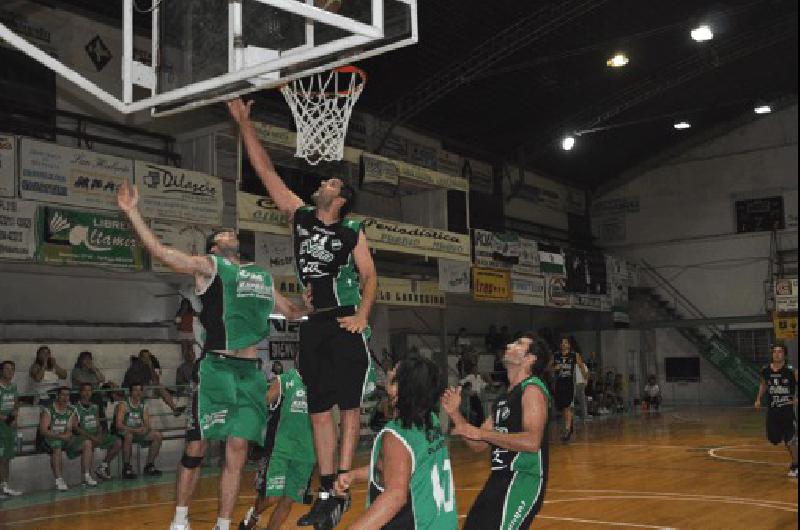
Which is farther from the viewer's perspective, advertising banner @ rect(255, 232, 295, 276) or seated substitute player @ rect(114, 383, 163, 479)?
advertising banner @ rect(255, 232, 295, 276)

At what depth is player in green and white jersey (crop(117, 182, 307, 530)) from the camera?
5.32 m

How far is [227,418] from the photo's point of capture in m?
5.40

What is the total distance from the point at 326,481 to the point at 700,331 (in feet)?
87.9

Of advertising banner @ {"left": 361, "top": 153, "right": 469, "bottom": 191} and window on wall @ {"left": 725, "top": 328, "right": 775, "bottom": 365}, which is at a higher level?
advertising banner @ {"left": 361, "top": 153, "right": 469, "bottom": 191}

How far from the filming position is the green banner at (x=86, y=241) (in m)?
13.0

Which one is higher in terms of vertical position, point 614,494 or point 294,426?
point 294,426

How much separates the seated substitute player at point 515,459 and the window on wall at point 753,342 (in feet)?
84.0

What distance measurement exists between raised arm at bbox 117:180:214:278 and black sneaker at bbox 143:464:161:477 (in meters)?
9.11

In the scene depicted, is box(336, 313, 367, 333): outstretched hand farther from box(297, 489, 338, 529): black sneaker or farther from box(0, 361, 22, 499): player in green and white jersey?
box(0, 361, 22, 499): player in green and white jersey

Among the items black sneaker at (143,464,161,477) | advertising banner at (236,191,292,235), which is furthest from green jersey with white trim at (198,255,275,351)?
advertising banner at (236,191,292,235)

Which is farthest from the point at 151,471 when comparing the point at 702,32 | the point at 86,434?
the point at 702,32

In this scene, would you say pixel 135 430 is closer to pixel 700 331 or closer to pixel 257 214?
pixel 257 214

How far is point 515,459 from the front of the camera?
5.19m

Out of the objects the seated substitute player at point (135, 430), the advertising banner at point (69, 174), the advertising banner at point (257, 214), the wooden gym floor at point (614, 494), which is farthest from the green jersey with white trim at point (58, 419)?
the advertising banner at point (257, 214)
